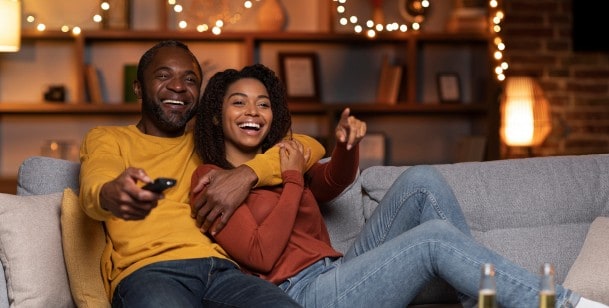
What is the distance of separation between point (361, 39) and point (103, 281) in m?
3.19

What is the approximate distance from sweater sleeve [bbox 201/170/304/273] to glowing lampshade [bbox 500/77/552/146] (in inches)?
124

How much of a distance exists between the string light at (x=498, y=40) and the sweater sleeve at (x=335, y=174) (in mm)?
2921

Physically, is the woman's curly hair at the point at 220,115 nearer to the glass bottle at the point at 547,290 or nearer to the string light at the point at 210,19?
the glass bottle at the point at 547,290

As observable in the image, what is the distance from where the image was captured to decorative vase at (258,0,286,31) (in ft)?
18.1

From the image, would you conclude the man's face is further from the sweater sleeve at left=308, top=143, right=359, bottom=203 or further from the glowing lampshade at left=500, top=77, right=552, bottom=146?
the glowing lampshade at left=500, top=77, right=552, bottom=146

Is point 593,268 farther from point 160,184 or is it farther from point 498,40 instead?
point 498,40

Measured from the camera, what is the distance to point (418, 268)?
8.07 feet

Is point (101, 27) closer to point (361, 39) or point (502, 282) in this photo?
point (361, 39)

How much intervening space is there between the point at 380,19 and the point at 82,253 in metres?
3.30

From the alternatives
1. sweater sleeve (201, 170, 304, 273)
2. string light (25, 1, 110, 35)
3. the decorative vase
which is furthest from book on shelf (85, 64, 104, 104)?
sweater sleeve (201, 170, 304, 273)

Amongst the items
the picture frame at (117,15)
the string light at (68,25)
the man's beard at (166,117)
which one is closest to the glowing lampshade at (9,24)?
the string light at (68,25)

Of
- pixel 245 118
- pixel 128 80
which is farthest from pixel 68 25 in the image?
pixel 245 118

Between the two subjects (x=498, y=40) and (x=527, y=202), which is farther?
(x=498, y=40)

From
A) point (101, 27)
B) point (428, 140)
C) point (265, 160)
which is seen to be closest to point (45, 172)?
point (265, 160)
